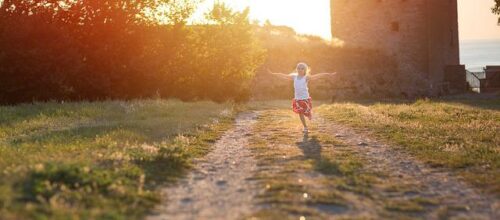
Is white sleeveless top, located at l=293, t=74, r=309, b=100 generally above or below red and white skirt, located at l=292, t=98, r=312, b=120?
above

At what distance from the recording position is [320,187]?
8.41m

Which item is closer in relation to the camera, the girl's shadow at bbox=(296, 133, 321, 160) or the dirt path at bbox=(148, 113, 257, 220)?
the dirt path at bbox=(148, 113, 257, 220)

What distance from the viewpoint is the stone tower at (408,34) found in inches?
1875

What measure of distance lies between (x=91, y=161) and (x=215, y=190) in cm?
234

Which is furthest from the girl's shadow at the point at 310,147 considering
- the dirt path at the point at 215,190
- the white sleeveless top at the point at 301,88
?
the white sleeveless top at the point at 301,88

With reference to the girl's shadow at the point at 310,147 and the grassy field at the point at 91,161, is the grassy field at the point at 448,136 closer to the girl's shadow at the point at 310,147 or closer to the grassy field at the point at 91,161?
the girl's shadow at the point at 310,147

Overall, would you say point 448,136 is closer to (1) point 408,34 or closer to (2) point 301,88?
(2) point 301,88

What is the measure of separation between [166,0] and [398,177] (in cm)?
2485

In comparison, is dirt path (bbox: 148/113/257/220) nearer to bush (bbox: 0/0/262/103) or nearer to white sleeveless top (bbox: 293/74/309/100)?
white sleeveless top (bbox: 293/74/309/100)

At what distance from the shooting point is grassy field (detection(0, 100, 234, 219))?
22.3 feet

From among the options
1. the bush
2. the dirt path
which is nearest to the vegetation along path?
the dirt path

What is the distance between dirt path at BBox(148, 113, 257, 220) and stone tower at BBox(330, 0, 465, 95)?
38.3 metres

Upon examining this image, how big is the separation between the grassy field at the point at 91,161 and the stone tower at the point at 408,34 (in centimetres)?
3244

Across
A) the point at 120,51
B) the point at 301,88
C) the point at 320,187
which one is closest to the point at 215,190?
the point at 320,187
